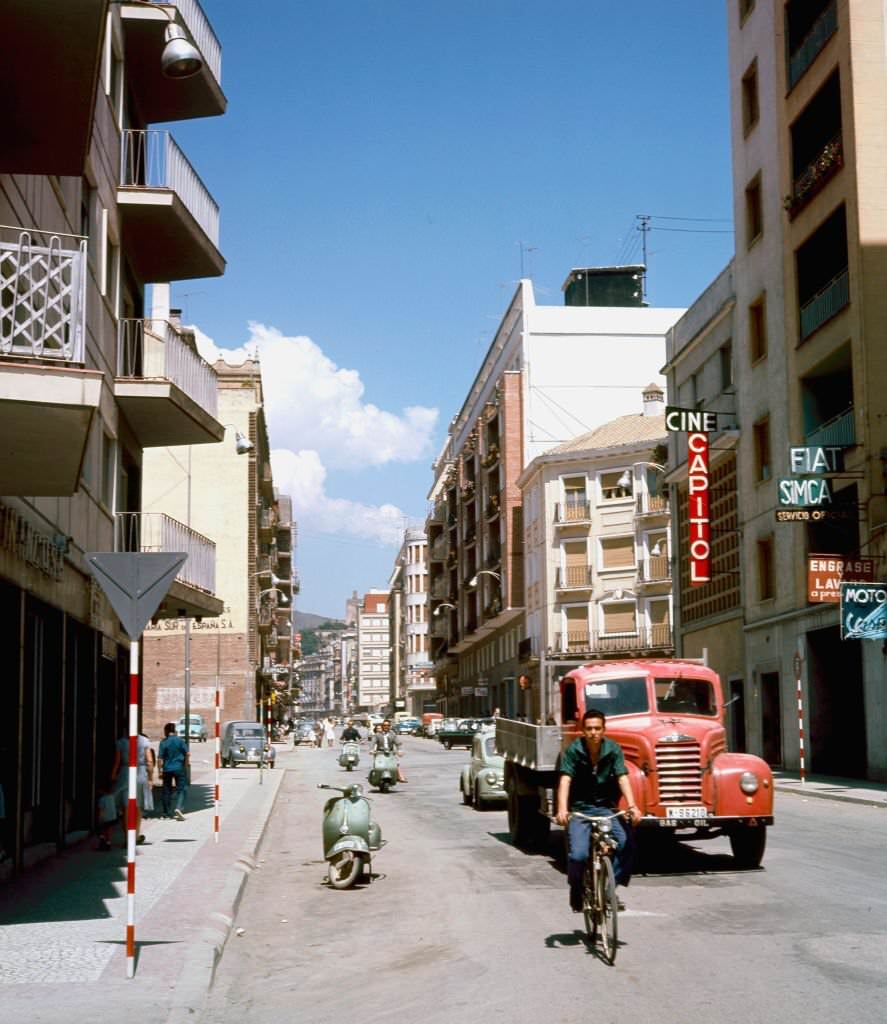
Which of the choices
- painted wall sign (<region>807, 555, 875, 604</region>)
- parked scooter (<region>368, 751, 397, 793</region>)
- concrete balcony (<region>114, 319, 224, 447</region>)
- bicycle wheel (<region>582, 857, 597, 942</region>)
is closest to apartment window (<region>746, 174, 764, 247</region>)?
painted wall sign (<region>807, 555, 875, 604</region>)

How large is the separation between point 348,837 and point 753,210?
2959 cm

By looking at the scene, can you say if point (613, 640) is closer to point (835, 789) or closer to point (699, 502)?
point (699, 502)

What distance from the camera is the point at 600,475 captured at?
68.8 metres

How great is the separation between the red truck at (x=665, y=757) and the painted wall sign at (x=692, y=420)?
79.6 feet

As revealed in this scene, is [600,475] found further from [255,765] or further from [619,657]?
[255,765]

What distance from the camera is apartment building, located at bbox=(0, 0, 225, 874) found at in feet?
36.4

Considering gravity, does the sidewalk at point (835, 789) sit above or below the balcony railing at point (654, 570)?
below

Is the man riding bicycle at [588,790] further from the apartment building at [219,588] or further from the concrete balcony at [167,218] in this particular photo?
the apartment building at [219,588]

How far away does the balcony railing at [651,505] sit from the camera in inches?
2603

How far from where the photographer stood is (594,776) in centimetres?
1021

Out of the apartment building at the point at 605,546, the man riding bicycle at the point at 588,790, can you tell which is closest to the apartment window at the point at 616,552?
the apartment building at the point at 605,546

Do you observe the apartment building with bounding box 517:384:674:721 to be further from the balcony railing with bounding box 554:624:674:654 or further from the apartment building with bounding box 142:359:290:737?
the apartment building with bounding box 142:359:290:737

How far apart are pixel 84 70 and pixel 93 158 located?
8.55m

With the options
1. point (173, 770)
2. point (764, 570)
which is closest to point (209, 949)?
point (173, 770)
